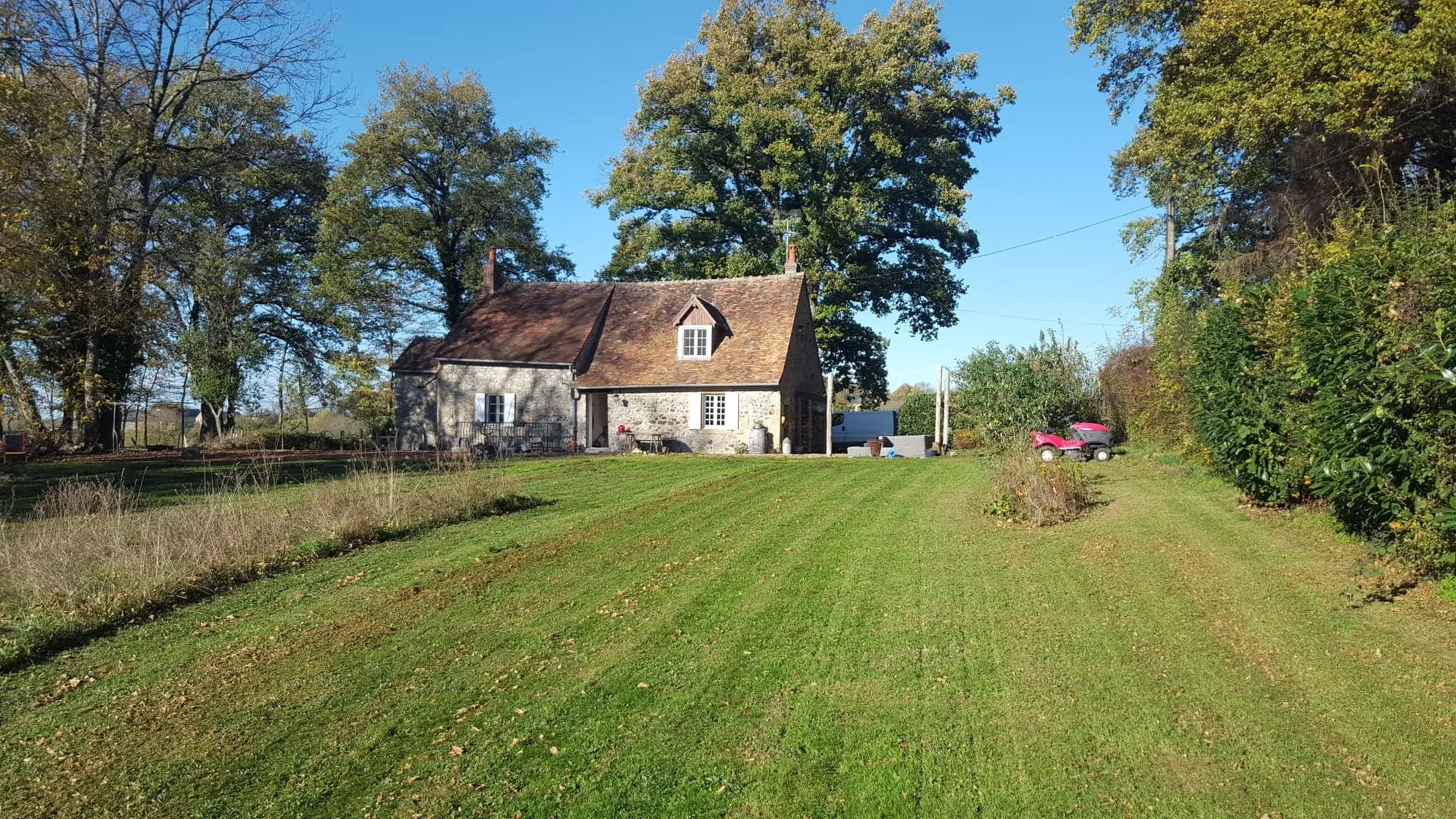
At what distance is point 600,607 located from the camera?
7.18 meters

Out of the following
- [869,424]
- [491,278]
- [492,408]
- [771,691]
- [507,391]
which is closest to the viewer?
[771,691]

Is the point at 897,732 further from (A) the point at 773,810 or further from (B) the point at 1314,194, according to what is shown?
(B) the point at 1314,194

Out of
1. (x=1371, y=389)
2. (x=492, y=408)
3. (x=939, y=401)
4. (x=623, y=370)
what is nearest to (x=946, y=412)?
(x=939, y=401)

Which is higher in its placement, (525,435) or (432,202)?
(432,202)

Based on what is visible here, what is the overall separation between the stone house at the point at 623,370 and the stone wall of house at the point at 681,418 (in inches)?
1.3

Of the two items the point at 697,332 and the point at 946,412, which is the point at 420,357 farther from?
the point at 946,412

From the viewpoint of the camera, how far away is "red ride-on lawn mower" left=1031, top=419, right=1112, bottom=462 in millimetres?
18641

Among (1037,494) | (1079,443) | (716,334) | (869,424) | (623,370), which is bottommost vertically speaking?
(1037,494)

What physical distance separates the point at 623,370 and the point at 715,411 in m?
3.43

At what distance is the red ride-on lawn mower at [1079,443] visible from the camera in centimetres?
1864

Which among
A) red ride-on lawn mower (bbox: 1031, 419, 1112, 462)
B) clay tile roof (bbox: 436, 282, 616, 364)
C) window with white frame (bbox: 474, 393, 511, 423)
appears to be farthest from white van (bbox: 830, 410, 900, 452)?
red ride-on lawn mower (bbox: 1031, 419, 1112, 462)

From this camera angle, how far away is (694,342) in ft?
89.7

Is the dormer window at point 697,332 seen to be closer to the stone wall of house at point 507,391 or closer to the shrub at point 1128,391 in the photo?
the stone wall of house at point 507,391

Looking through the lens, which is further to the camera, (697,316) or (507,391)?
(507,391)
